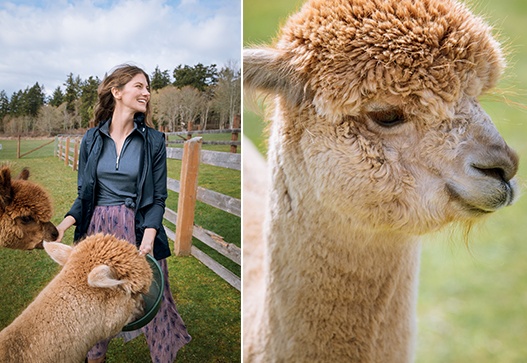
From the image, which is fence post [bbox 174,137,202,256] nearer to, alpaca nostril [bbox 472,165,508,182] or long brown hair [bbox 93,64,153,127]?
long brown hair [bbox 93,64,153,127]

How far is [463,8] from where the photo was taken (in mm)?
1778

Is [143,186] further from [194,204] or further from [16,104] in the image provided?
[16,104]

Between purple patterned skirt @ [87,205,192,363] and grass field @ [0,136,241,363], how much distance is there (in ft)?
0.13

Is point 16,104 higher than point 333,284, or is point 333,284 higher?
point 16,104

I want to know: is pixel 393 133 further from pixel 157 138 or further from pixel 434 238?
pixel 157 138

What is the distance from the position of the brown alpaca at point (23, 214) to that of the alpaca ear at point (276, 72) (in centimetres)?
107

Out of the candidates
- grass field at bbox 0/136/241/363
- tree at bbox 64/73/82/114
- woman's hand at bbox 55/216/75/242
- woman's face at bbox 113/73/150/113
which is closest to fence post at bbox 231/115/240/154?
grass field at bbox 0/136/241/363

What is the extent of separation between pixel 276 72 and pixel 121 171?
83 centimetres

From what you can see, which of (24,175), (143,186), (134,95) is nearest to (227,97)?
(134,95)

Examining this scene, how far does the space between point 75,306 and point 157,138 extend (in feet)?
2.69

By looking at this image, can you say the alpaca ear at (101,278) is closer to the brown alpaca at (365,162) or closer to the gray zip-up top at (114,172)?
the gray zip-up top at (114,172)

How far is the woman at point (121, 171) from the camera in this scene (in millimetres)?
2236

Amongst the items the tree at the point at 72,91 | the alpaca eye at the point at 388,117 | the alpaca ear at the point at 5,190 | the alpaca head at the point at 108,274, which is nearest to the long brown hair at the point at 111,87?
the tree at the point at 72,91

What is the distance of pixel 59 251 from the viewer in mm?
2146
